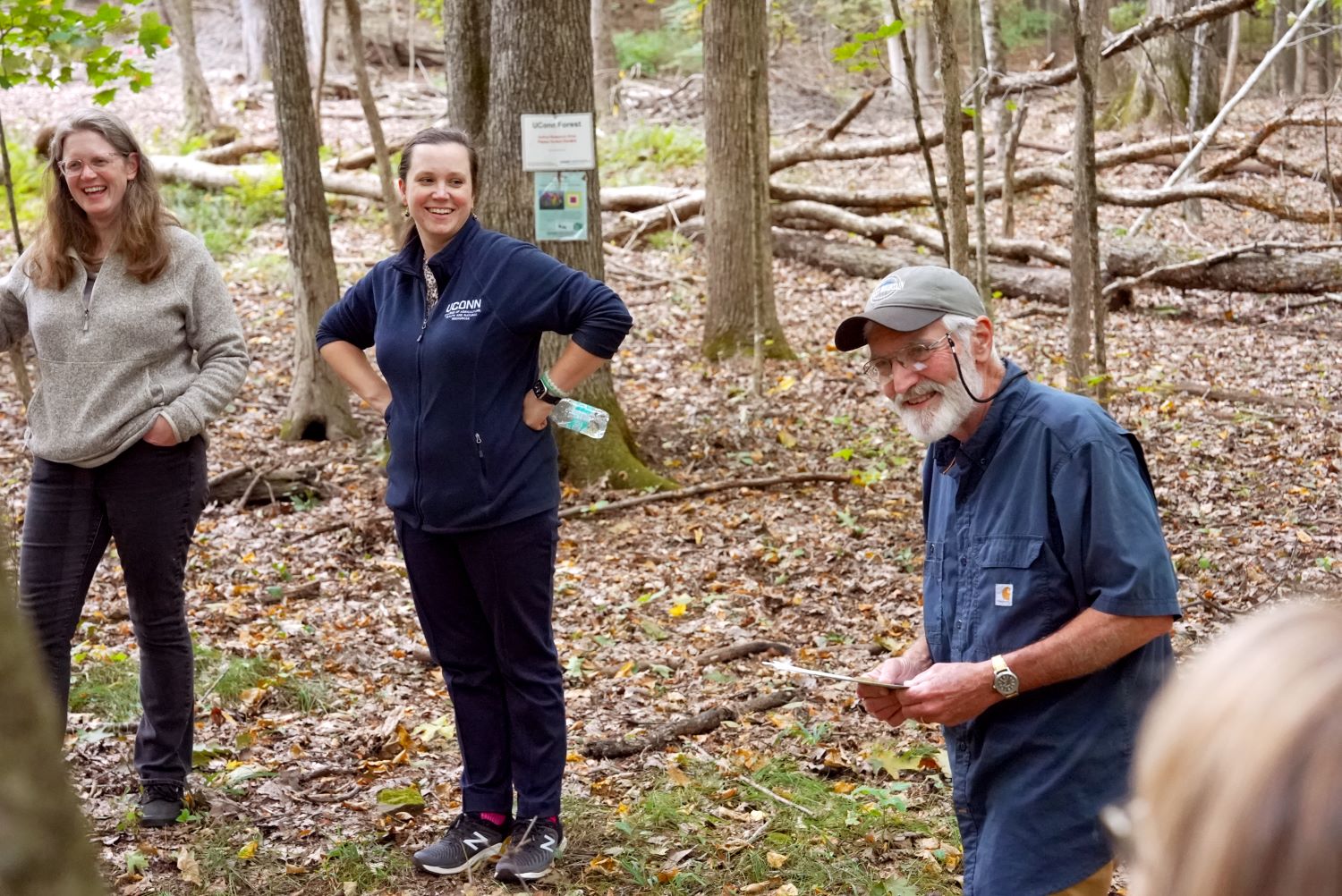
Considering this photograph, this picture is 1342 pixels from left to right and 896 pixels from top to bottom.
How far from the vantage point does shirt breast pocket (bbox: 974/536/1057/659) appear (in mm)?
2551

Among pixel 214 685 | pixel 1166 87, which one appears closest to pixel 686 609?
pixel 214 685

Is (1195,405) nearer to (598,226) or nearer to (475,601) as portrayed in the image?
(598,226)

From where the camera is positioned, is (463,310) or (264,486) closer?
(463,310)

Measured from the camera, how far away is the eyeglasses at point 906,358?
274 centimetres

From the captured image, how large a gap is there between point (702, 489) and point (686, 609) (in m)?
1.59

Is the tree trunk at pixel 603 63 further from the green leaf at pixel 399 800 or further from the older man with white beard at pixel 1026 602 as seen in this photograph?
the older man with white beard at pixel 1026 602

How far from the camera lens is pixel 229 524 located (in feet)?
26.4

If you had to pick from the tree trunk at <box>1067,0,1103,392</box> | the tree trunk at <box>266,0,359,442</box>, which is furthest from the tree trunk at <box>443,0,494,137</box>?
the tree trunk at <box>1067,0,1103,392</box>

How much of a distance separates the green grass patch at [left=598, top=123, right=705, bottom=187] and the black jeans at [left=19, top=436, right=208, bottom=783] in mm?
12162

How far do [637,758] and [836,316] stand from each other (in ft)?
→ 25.3

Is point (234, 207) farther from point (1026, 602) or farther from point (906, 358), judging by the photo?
point (1026, 602)

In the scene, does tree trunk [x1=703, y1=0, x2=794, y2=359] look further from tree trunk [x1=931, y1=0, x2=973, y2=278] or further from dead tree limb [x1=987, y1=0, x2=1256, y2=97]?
tree trunk [x1=931, y1=0, x2=973, y2=278]

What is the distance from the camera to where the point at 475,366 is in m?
4.02

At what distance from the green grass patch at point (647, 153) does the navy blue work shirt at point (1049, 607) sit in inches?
547
